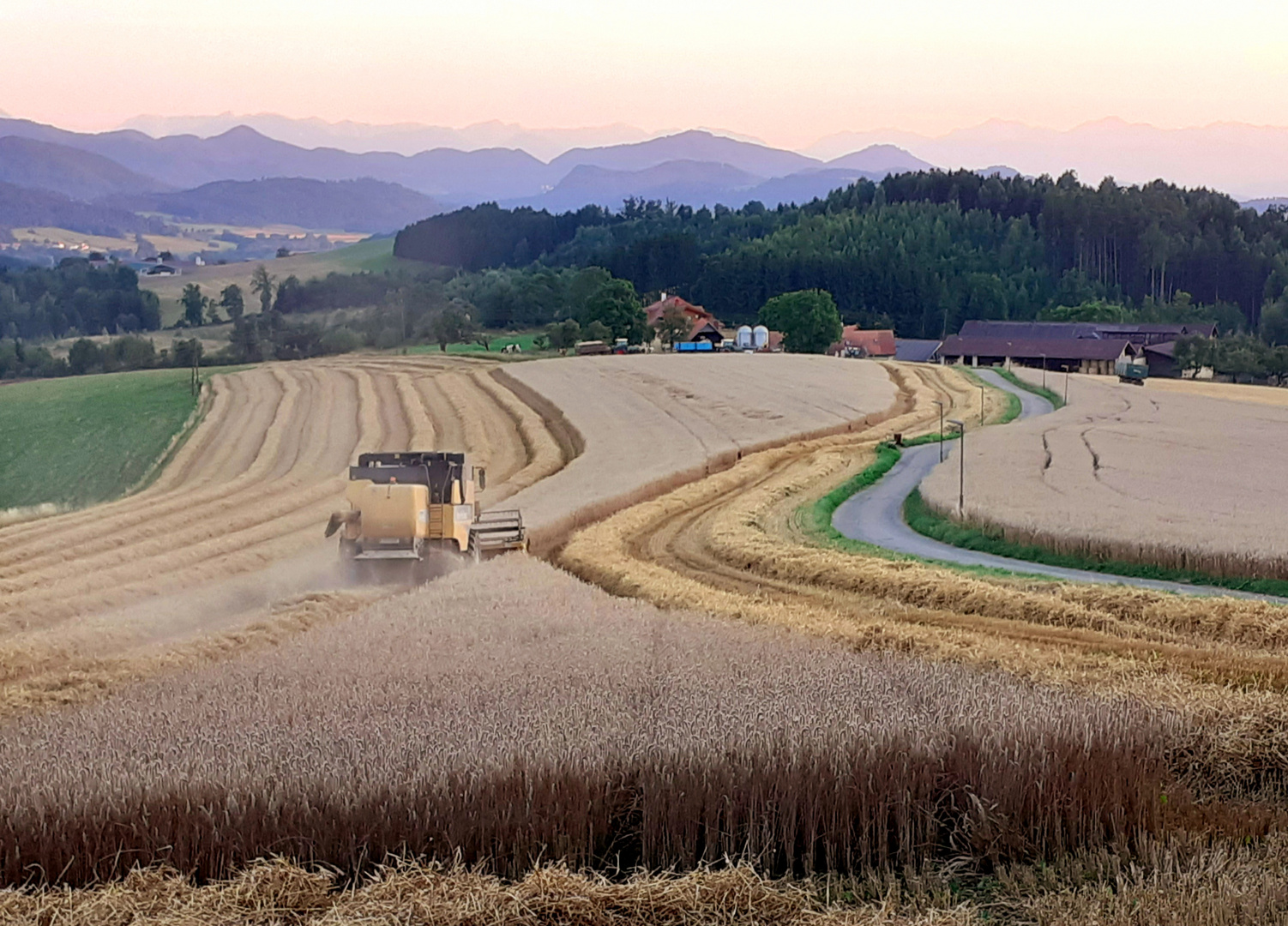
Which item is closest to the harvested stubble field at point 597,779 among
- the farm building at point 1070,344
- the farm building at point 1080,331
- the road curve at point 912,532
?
the road curve at point 912,532

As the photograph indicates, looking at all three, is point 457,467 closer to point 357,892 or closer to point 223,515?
point 223,515

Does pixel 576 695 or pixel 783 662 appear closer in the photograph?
pixel 576 695

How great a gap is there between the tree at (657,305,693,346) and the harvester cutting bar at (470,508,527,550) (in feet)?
349

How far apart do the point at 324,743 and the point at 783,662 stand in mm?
6049

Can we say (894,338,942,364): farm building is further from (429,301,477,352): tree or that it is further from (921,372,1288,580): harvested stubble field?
(921,372,1288,580): harvested stubble field

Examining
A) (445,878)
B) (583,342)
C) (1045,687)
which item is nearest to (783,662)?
(1045,687)

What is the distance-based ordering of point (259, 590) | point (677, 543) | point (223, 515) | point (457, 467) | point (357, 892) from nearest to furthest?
1. point (357, 892)
2. point (259, 590)
3. point (457, 467)
4. point (677, 543)
5. point (223, 515)

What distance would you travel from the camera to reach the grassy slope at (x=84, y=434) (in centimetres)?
5444

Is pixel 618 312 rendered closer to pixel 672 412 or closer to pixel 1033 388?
pixel 1033 388

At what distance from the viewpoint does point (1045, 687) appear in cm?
1339

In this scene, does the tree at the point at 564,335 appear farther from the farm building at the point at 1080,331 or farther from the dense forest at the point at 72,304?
the dense forest at the point at 72,304

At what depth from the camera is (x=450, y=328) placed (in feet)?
378

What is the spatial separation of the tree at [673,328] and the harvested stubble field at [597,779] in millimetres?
123781

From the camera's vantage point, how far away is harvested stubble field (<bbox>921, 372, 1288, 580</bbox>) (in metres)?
29.1
